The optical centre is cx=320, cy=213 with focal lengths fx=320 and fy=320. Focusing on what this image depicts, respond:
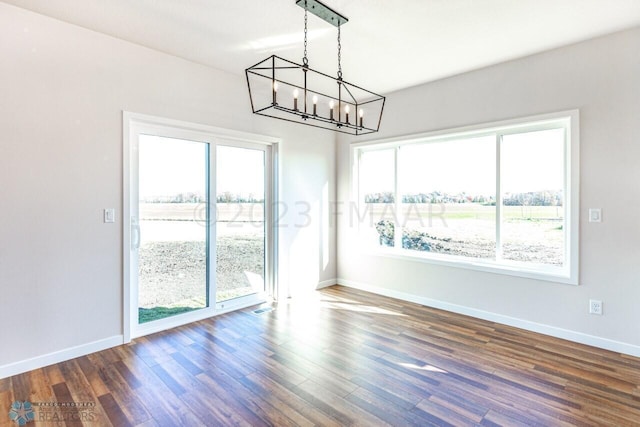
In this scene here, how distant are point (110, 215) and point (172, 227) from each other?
65 cm

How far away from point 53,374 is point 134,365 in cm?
59

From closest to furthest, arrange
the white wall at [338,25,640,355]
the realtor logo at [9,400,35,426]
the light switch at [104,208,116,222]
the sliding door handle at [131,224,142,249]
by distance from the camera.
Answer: the realtor logo at [9,400,35,426], the white wall at [338,25,640,355], the light switch at [104,208,116,222], the sliding door handle at [131,224,142,249]

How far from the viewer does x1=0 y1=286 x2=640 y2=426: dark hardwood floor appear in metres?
2.07

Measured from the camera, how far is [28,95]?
2.61 meters

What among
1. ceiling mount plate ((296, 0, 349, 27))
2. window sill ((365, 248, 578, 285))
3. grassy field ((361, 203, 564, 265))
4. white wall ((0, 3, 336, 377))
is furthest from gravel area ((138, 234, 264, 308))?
ceiling mount plate ((296, 0, 349, 27))

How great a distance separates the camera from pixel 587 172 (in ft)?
10.1

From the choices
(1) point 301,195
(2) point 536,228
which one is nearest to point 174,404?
(1) point 301,195

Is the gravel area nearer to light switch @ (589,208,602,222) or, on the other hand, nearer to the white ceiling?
the white ceiling

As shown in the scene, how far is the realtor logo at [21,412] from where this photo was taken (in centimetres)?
202

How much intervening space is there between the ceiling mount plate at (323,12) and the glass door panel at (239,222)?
1.96 meters

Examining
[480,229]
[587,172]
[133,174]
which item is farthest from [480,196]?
[133,174]

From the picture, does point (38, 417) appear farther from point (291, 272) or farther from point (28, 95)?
point (291, 272)

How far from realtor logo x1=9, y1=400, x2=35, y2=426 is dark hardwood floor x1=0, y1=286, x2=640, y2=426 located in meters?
0.03

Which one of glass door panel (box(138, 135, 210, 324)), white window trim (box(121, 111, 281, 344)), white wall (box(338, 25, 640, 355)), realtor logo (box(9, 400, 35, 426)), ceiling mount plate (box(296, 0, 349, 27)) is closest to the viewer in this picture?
realtor logo (box(9, 400, 35, 426))
